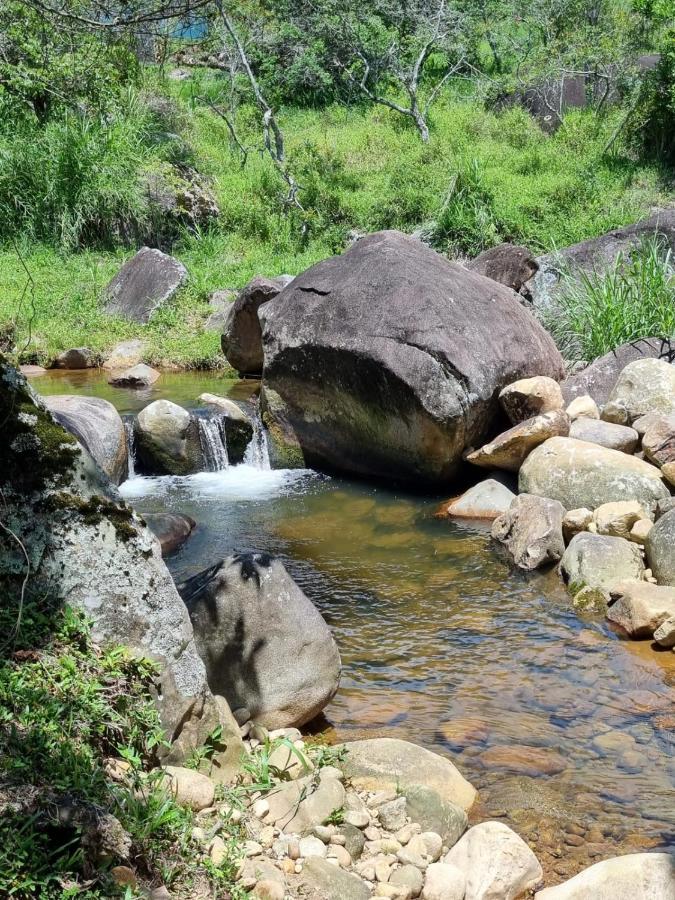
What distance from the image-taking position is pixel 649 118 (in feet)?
63.1

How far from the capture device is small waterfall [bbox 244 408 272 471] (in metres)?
10.1

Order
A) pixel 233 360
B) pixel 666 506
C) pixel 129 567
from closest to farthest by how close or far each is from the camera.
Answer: pixel 129 567 < pixel 666 506 < pixel 233 360

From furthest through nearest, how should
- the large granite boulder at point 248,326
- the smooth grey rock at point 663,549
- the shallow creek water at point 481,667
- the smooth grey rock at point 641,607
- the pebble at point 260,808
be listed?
the large granite boulder at point 248,326 < the smooth grey rock at point 663,549 < the smooth grey rock at point 641,607 < the shallow creek water at point 481,667 < the pebble at point 260,808

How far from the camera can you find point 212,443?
9961 millimetres

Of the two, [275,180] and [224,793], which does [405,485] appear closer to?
[224,793]

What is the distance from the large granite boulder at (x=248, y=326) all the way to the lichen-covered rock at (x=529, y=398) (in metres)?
4.10

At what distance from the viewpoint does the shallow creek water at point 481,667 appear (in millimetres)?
4070

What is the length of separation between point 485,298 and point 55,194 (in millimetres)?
10726

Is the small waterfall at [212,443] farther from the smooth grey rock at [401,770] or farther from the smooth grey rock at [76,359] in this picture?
the smooth grey rock at [401,770]

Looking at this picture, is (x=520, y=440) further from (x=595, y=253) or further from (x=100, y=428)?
(x=595, y=253)

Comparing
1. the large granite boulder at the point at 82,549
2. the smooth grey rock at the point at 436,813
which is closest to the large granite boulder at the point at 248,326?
the large granite boulder at the point at 82,549

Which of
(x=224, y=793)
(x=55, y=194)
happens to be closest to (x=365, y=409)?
(x=224, y=793)

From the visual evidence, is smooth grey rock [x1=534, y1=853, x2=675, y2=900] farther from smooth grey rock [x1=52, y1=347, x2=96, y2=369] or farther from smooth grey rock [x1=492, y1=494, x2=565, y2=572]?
smooth grey rock [x1=52, y1=347, x2=96, y2=369]

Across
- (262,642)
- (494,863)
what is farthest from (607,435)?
(494,863)
